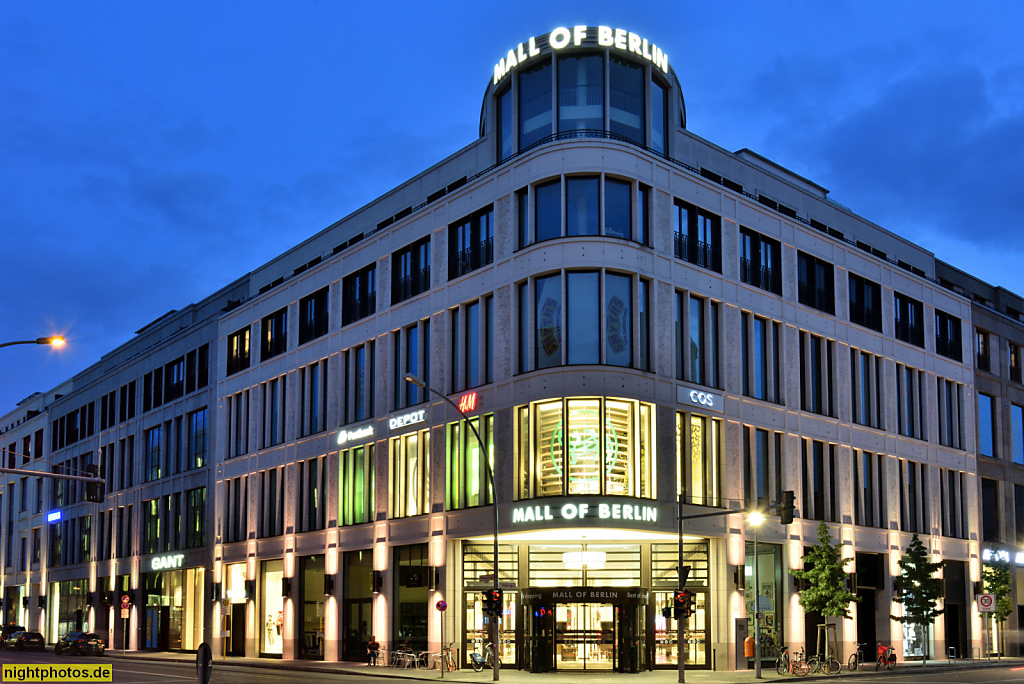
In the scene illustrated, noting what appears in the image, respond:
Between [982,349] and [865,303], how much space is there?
1444 cm

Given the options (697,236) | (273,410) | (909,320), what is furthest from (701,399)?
(273,410)

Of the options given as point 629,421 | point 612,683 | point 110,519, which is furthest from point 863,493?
point 110,519

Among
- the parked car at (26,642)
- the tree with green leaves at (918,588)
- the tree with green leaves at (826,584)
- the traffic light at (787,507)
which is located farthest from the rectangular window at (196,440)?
the traffic light at (787,507)

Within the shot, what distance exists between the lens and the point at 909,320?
63125 mm

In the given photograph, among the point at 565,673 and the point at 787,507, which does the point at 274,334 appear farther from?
the point at 787,507

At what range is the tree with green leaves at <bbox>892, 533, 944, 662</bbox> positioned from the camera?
180 feet

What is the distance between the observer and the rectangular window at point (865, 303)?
5916 cm

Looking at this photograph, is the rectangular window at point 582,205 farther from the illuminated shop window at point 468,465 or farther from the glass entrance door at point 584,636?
the glass entrance door at point 584,636

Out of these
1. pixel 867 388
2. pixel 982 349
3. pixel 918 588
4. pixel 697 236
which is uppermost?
pixel 697 236

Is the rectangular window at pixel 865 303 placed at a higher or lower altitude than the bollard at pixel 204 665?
higher

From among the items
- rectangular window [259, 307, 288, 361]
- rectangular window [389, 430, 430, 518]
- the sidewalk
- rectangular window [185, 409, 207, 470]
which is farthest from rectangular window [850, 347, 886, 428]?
rectangular window [185, 409, 207, 470]

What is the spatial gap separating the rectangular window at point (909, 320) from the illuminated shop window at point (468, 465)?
26.0 meters

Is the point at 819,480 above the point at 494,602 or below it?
above

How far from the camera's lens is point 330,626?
189 ft
